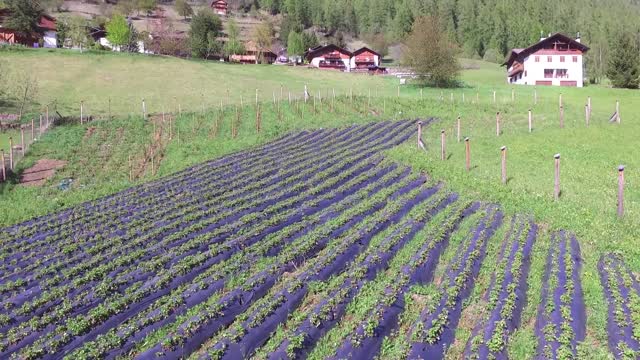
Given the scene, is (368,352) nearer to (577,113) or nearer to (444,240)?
(444,240)

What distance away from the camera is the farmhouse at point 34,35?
76.0 metres

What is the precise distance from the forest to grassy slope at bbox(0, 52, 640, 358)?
71013mm

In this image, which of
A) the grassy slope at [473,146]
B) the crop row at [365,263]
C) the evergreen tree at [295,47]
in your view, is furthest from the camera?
the evergreen tree at [295,47]

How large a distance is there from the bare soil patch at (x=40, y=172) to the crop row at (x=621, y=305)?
22595mm

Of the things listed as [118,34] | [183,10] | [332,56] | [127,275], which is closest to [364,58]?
[332,56]

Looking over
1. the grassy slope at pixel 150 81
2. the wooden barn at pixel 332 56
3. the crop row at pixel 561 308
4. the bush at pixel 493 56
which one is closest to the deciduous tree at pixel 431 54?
the grassy slope at pixel 150 81

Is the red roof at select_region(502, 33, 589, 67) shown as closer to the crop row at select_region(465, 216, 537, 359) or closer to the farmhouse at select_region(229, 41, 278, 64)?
the farmhouse at select_region(229, 41, 278, 64)

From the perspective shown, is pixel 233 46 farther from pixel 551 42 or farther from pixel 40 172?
pixel 40 172

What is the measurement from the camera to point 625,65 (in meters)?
58.0

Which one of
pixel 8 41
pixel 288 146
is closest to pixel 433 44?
pixel 288 146

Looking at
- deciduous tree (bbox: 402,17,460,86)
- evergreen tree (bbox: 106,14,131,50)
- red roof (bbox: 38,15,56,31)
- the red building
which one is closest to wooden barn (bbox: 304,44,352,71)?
evergreen tree (bbox: 106,14,131,50)

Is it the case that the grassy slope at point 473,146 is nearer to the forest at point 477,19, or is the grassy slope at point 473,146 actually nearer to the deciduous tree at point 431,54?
the deciduous tree at point 431,54

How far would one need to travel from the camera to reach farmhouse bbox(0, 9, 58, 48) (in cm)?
7600

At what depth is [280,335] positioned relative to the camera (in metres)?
8.42
